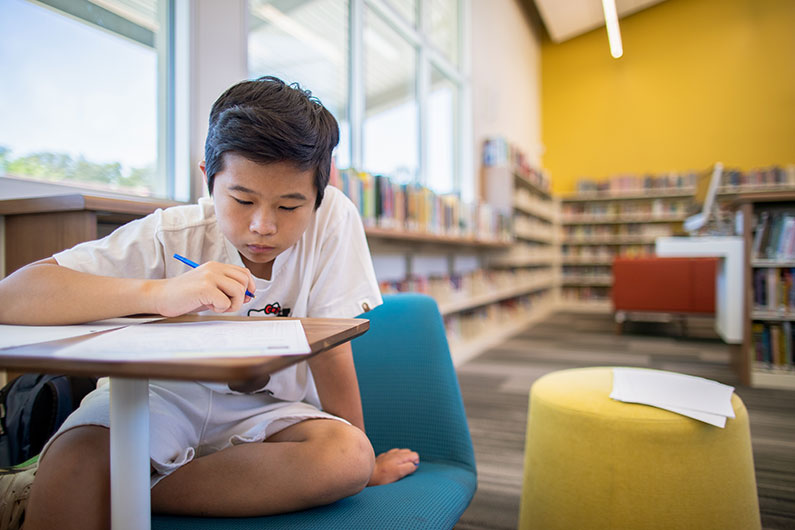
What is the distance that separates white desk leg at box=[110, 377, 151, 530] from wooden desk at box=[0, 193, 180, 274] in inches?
30.9

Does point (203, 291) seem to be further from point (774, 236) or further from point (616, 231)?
point (616, 231)

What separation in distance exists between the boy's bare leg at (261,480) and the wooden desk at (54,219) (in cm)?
70

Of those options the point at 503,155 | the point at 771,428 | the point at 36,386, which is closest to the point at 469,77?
the point at 503,155

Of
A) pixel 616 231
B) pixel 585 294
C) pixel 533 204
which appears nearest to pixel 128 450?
pixel 533 204

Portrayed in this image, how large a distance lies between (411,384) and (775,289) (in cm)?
267

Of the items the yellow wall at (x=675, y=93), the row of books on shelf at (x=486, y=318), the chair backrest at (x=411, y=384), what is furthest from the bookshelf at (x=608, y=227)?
the chair backrest at (x=411, y=384)

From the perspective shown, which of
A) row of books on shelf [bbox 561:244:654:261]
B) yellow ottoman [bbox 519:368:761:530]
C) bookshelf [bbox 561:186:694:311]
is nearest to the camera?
yellow ottoman [bbox 519:368:761:530]

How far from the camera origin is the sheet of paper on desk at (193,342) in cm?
41

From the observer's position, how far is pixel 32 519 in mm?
605

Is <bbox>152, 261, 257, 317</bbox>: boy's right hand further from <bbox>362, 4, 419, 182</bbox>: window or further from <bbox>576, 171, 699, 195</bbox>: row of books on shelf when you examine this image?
<bbox>576, 171, 699, 195</bbox>: row of books on shelf

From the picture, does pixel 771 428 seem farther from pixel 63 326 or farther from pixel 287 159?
pixel 63 326

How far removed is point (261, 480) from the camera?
0.73m

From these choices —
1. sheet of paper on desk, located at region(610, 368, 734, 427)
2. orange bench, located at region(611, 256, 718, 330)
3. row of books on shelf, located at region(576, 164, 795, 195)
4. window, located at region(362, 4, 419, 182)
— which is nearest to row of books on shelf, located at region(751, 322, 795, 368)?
orange bench, located at region(611, 256, 718, 330)

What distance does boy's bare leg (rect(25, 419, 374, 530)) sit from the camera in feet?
2.05
